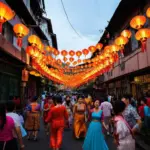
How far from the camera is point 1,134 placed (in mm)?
3531

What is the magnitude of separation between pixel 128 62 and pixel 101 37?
907 cm

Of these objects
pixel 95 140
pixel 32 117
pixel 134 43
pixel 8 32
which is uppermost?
pixel 8 32

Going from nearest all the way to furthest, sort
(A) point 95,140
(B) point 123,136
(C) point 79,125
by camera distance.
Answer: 1. (B) point 123,136
2. (A) point 95,140
3. (C) point 79,125

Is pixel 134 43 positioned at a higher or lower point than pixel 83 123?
higher

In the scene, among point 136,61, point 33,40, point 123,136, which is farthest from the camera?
point 136,61

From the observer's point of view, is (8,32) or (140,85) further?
(140,85)

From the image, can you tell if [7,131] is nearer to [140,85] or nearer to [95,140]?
[95,140]

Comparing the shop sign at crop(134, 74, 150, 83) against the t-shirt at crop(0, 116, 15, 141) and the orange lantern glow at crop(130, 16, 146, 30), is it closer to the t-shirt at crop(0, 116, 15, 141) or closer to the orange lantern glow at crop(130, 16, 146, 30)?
the orange lantern glow at crop(130, 16, 146, 30)

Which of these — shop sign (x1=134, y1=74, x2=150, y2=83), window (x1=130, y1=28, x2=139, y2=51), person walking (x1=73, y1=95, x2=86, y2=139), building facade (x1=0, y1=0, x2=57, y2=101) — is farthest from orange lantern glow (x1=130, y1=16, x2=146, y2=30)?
building facade (x1=0, y1=0, x2=57, y2=101)

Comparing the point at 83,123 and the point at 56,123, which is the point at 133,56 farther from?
the point at 56,123

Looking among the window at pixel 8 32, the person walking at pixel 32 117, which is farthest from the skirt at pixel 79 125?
the window at pixel 8 32

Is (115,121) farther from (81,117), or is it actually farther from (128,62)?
(128,62)

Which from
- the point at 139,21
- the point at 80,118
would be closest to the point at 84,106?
the point at 80,118

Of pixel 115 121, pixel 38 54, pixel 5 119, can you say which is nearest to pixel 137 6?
pixel 38 54
